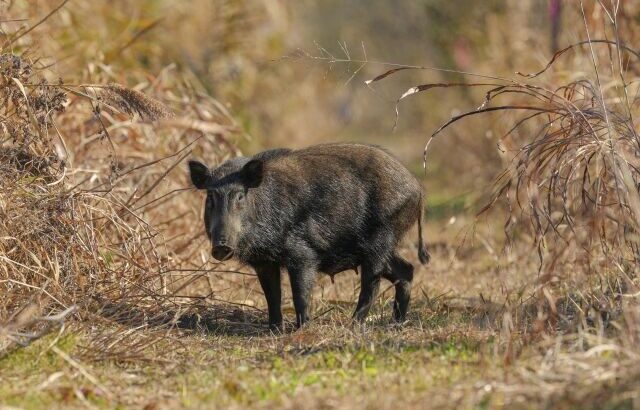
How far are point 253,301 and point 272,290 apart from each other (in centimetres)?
122

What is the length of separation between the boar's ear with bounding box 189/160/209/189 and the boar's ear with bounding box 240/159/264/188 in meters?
0.28

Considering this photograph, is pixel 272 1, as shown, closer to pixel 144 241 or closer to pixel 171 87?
pixel 171 87

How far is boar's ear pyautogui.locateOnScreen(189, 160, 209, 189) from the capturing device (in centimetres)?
797

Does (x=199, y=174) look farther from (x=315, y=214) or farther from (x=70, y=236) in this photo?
(x=70, y=236)

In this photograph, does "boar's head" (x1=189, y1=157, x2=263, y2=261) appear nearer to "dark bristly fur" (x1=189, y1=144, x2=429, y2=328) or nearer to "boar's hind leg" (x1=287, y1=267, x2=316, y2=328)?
"dark bristly fur" (x1=189, y1=144, x2=429, y2=328)

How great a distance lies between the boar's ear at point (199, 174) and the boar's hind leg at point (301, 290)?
2.88 ft

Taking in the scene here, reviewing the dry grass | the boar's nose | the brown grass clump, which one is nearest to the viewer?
the dry grass

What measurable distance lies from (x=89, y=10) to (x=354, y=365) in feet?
27.5

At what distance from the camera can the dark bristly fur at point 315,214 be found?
7965 millimetres

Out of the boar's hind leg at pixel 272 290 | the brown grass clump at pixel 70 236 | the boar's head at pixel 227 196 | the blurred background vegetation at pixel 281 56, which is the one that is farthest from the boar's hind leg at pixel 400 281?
the blurred background vegetation at pixel 281 56

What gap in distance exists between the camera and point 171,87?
37.4ft

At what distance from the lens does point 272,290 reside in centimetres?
813

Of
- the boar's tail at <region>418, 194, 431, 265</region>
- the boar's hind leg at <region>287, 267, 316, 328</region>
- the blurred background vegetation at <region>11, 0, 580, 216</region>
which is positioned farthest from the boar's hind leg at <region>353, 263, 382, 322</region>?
the blurred background vegetation at <region>11, 0, 580, 216</region>

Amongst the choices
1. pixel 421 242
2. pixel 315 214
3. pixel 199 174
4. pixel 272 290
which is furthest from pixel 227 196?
pixel 421 242
